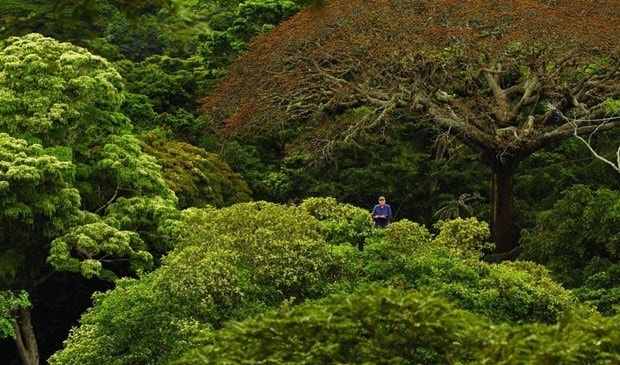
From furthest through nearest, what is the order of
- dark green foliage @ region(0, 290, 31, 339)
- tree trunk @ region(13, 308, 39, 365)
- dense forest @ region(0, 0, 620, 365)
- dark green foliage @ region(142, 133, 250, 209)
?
dark green foliage @ region(142, 133, 250, 209) < tree trunk @ region(13, 308, 39, 365) < dark green foliage @ region(0, 290, 31, 339) < dense forest @ region(0, 0, 620, 365)

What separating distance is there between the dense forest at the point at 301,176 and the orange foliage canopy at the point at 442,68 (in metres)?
0.04

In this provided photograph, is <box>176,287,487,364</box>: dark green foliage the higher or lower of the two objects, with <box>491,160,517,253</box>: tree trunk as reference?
higher

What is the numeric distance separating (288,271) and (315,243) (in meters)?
0.45

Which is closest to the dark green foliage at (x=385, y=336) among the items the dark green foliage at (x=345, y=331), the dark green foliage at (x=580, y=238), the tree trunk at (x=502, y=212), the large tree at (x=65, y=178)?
the dark green foliage at (x=345, y=331)

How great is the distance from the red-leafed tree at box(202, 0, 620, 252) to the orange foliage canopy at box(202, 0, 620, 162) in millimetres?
24

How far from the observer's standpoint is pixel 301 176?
1948 cm

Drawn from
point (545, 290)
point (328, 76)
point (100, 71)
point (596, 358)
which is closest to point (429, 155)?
point (328, 76)

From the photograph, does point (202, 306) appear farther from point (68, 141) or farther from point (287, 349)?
point (68, 141)

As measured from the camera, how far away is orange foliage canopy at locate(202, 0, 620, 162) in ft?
51.6

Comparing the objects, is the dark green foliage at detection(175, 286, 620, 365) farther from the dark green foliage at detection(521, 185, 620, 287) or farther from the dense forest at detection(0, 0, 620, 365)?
the dark green foliage at detection(521, 185, 620, 287)

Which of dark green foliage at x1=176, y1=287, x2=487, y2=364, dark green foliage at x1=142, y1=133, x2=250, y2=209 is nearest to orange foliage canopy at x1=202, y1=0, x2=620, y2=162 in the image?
dark green foliage at x1=142, y1=133, x2=250, y2=209

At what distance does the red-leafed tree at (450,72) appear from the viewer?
51.6 ft

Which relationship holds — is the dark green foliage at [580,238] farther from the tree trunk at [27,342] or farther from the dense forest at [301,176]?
the tree trunk at [27,342]

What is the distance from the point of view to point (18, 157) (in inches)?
542
